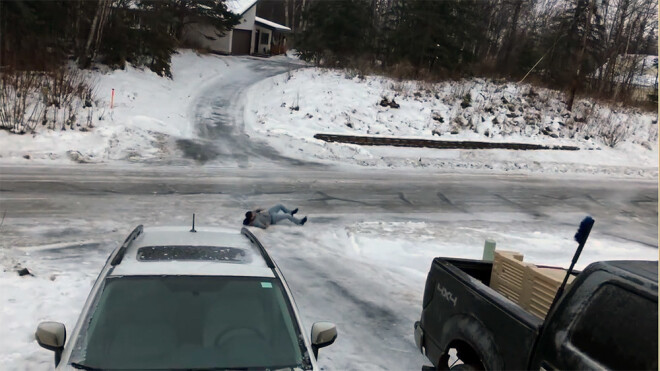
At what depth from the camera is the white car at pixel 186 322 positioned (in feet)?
11.5

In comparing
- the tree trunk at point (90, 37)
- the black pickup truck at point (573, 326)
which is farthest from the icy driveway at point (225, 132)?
the black pickup truck at point (573, 326)

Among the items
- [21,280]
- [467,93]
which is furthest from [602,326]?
[467,93]

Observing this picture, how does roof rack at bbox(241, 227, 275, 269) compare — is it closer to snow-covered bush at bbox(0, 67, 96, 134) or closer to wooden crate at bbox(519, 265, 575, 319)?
wooden crate at bbox(519, 265, 575, 319)

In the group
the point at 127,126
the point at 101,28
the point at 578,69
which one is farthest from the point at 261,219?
the point at 578,69

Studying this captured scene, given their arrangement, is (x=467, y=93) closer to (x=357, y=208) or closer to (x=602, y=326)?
(x=357, y=208)

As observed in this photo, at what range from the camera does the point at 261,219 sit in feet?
37.2

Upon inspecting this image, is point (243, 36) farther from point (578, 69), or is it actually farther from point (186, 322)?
point (186, 322)

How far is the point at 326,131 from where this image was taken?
2403cm

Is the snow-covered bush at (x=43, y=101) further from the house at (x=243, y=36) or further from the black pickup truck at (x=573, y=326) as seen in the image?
the house at (x=243, y=36)

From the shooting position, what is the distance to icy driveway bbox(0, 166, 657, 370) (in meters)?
6.85

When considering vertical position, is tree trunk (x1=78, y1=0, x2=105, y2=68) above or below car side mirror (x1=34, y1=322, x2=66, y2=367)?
above

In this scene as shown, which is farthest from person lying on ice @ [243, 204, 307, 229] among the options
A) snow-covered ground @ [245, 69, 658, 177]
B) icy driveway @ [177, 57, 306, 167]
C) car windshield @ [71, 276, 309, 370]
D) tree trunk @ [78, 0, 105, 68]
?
tree trunk @ [78, 0, 105, 68]

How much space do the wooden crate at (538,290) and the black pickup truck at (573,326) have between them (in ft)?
2.12

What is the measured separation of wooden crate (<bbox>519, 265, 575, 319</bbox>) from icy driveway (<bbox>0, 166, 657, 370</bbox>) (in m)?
1.55
